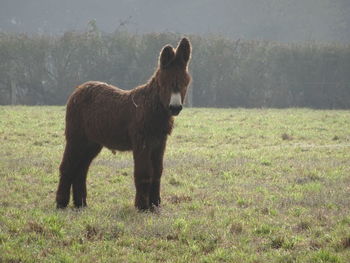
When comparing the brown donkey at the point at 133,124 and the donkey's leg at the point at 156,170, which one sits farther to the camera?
the donkey's leg at the point at 156,170

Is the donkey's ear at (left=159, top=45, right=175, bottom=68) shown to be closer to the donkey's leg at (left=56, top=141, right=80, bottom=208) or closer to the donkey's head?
the donkey's head

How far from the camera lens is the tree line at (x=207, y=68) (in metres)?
35.2

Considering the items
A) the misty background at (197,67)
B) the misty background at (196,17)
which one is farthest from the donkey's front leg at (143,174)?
the misty background at (196,17)

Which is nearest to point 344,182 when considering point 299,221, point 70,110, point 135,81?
point 299,221

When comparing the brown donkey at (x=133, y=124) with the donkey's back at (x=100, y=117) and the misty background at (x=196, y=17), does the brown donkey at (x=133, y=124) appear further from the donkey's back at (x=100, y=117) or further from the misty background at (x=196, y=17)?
the misty background at (x=196, y=17)

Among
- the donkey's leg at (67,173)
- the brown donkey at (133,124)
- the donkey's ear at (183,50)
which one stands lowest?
the donkey's leg at (67,173)

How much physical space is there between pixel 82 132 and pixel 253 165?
5475 millimetres

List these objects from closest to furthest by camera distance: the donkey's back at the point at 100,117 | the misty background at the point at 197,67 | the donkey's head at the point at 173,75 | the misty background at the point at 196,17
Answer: the donkey's head at the point at 173,75 < the donkey's back at the point at 100,117 < the misty background at the point at 197,67 < the misty background at the point at 196,17

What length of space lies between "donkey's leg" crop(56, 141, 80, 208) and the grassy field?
201mm

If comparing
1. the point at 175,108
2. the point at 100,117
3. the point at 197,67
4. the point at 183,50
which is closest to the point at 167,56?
the point at 183,50

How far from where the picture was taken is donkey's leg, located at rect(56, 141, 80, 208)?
28.6ft

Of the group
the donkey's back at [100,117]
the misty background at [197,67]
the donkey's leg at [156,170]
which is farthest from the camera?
the misty background at [197,67]

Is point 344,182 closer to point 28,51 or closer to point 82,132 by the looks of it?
point 82,132

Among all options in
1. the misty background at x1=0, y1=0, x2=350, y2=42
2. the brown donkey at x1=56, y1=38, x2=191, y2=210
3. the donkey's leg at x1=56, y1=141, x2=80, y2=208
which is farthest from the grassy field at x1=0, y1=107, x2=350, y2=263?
the misty background at x1=0, y1=0, x2=350, y2=42
